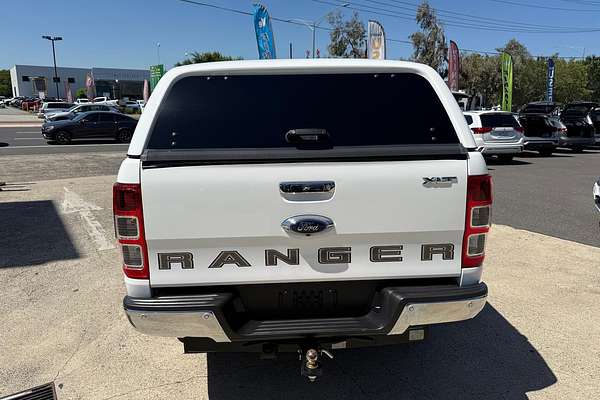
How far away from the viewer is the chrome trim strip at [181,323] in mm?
2438

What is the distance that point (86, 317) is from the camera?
4227 millimetres

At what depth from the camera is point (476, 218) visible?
264cm

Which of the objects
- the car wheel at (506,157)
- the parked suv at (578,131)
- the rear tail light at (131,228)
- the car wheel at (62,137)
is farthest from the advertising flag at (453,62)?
the rear tail light at (131,228)

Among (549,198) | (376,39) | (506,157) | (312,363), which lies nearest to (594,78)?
(376,39)

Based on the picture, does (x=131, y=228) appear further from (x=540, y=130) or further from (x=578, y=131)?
(x=578, y=131)

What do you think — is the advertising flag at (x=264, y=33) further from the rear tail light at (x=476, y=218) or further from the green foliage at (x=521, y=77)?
the green foliage at (x=521, y=77)

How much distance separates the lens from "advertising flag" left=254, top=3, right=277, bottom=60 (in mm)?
19859

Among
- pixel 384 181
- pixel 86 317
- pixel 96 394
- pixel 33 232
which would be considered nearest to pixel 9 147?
pixel 33 232

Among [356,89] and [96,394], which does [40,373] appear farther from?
[356,89]

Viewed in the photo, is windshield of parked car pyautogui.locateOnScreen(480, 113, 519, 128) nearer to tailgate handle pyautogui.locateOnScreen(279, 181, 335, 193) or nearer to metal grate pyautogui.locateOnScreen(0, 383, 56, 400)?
tailgate handle pyautogui.locateOnScreen(279, 181, 335, 193)

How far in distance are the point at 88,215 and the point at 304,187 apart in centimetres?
655

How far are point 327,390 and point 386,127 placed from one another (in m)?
1.77

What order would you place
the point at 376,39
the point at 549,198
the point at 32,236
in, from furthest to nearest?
the point at 376,39, the point at 549,198, the point at 32,236

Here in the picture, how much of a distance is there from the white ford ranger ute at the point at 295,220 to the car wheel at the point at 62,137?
2189 cm
